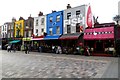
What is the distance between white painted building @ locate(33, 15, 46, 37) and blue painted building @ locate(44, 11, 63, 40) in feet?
5.96

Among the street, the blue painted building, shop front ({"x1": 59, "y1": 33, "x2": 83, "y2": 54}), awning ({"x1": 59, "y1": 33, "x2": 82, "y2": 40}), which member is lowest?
the street

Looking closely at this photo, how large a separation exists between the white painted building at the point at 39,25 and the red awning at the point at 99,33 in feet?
47.1

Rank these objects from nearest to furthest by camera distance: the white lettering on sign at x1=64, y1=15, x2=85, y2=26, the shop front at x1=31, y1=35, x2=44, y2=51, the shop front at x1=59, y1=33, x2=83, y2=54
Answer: the shop front at x1=59, y1=33, x2=83, y2=54 → the white lettering on sign at x1=64, y1=15, x2=85, y2=26 → the shop front at x1=31, y1=35, x2=44, y2=51

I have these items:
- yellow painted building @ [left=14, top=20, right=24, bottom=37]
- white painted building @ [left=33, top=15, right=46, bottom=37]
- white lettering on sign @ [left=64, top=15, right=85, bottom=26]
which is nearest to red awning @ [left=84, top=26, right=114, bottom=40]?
white lettering on sign @ [left=64, top=15, right=85, bottom=26]

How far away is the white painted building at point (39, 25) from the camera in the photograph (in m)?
50.1

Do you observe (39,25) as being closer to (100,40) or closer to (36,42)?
(36,42)

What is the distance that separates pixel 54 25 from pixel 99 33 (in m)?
12.9

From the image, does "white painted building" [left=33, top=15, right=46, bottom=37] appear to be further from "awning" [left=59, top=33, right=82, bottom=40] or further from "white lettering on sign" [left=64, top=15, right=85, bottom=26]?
"awning" [left=59, top=33, right=82, bottom=40]

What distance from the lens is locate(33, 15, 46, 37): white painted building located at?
165ft

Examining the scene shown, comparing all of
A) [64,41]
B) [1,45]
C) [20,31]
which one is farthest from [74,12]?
[1,45]

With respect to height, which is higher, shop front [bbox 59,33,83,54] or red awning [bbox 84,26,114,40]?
red awning [bbox 84,26,114,40]

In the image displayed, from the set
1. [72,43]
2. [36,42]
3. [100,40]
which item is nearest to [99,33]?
[100,40]

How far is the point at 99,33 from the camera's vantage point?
117ft

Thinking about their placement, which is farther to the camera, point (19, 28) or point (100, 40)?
point (19, 28)
